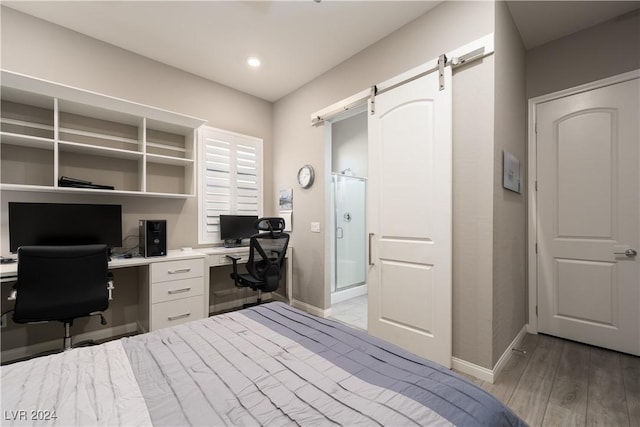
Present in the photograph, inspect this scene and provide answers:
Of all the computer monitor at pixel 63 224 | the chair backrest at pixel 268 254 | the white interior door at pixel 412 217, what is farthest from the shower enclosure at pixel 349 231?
the computer monitor at pixel 63 224

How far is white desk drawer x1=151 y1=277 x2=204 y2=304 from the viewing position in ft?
8.35

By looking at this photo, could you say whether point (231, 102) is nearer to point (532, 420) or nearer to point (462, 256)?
point (462, 256)

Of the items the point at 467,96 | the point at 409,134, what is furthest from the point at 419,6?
the point at 409,134

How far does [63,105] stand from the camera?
2.45 m

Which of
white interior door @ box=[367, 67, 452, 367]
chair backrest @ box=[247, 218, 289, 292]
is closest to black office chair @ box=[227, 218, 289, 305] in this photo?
chair backrest @ box=[247, 218, 289, 292]

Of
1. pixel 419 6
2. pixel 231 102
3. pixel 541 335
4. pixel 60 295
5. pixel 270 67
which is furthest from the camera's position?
pixel 231 102

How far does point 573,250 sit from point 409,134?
2.03 metres

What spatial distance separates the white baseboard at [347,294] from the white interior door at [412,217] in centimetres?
133

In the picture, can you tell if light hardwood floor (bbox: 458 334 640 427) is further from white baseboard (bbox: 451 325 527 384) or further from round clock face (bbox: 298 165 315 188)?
round clock face (bbox: 298 165 315 188)

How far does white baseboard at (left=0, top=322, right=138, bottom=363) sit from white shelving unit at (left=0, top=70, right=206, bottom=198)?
1413 millimetres

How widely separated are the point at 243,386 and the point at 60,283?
1935mm

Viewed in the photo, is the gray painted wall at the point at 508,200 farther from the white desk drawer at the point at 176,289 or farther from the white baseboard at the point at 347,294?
the white desk drawer at the point at 176,289

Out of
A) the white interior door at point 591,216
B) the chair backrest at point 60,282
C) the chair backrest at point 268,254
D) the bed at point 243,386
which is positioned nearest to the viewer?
the bed at point 243,386

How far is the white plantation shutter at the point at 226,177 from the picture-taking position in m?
3.45
